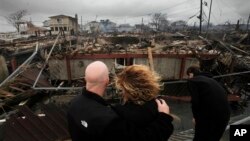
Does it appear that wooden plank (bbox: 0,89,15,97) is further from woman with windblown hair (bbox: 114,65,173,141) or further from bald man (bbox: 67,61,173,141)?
woman with windblown hair (bbox: 114,65,173,141)

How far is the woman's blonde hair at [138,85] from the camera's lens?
2.11 meters

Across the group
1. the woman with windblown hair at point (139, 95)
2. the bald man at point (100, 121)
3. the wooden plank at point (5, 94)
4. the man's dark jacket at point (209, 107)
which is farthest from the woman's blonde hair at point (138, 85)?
the wooden plank at point (5, 94)

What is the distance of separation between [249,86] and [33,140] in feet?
42.8

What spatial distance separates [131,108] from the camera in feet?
6.79

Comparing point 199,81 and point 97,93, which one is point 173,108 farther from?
point 97,93

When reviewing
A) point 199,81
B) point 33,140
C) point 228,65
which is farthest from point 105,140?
point 228,65

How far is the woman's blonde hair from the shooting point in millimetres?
2107

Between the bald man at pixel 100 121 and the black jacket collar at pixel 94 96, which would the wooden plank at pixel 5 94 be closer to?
the bald man at pixel 100 121

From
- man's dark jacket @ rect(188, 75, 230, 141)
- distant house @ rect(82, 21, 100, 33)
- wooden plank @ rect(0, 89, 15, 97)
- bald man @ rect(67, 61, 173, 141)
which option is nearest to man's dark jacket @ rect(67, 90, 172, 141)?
bald man @ rect(67, 61, 173, 141)

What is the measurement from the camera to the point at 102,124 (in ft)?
6.13

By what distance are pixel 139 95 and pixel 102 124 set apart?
0.43 metres

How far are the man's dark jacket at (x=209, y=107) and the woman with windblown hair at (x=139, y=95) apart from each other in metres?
1.42

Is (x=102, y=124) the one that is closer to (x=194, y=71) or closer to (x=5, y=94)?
(x=194, y=71)

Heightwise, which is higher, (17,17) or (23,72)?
(17,17)
